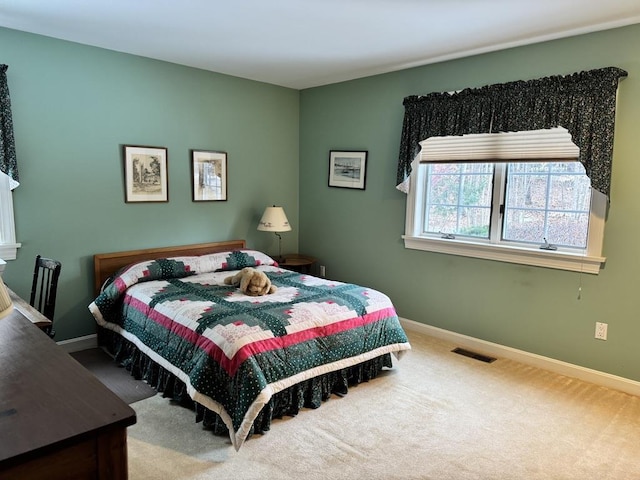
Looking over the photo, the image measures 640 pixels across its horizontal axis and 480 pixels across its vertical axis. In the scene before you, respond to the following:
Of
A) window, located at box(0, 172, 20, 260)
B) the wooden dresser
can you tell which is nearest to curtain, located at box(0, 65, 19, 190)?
window, located at box(0, 172, 20, 260)

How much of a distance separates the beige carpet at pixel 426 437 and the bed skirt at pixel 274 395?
2.3 inches

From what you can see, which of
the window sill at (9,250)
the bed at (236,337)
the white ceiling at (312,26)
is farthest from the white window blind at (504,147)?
the window sill at (9,250)

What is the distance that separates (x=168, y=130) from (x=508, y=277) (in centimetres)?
318

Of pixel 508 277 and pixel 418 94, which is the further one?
pixel 418 94

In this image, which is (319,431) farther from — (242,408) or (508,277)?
(508,277)

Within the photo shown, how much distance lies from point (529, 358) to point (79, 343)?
3.61m

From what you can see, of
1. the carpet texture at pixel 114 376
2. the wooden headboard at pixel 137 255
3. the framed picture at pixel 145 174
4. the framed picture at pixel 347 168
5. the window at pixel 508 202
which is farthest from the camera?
Result: the framed picture at pixel 347 168

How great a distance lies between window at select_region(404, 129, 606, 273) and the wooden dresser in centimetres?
310

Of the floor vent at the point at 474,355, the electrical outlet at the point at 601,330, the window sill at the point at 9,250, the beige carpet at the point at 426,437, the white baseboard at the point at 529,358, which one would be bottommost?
the beige carpet at the point at 426,437

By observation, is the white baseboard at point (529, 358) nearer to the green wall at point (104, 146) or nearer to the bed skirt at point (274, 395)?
the bed skirt at point (274, 395)

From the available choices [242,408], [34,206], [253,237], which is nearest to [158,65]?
[34,206]

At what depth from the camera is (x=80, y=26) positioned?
3.14 m

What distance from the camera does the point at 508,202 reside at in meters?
3.58

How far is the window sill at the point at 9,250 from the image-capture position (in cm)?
324
